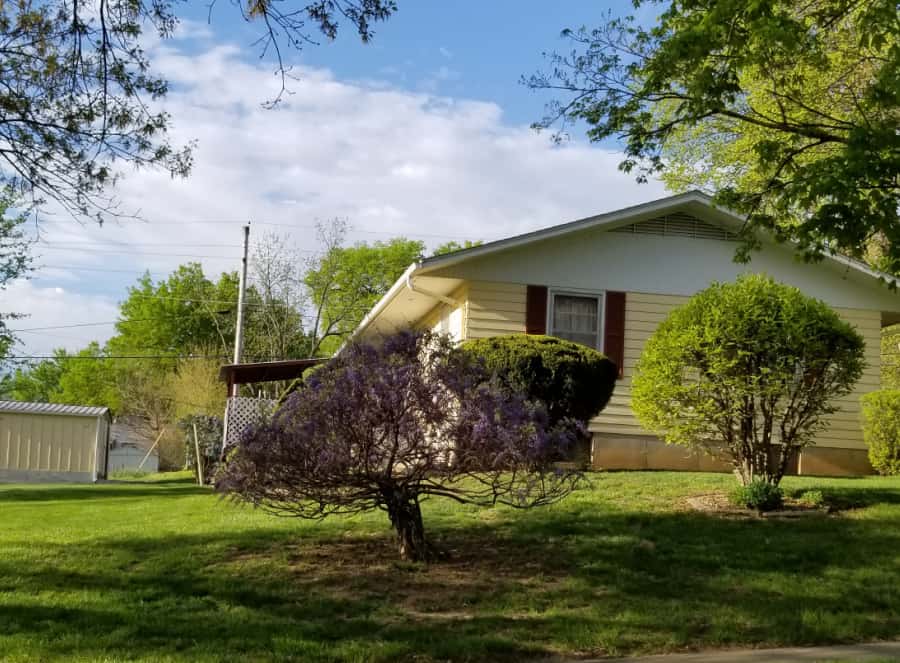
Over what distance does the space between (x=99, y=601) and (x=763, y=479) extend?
7.03m

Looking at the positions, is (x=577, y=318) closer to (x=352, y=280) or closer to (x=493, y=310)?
(x=493, y=310)

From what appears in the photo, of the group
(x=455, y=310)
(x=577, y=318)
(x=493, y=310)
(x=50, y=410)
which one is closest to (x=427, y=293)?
(x=455, y=310)

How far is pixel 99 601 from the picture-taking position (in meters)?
7.17

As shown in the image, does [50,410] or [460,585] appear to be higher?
[50,410]

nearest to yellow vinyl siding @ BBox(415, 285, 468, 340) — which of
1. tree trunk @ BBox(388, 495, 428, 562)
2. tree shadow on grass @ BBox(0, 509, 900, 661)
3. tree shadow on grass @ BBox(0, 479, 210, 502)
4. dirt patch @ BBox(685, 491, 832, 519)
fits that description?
dirt patch @ BBox(685, 491, 832, 519)

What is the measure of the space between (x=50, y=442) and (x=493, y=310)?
46.2 ft

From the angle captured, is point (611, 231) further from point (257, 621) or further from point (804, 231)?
point (257, 621)

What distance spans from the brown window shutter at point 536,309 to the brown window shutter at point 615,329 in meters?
1.09

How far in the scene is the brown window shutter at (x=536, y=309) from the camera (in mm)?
15516

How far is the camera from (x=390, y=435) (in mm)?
7512

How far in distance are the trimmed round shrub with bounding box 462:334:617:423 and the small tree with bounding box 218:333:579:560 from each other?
15.2ft

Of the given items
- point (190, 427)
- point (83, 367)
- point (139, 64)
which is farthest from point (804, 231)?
point (83, 367)

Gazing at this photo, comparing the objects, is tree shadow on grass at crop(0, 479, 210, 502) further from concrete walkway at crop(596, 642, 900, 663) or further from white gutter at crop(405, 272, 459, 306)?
concrete walkway at crop(596, 642, 900, 663)

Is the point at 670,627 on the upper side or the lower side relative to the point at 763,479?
lower
